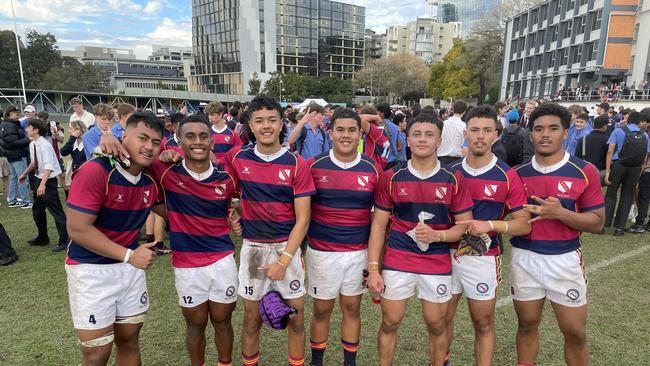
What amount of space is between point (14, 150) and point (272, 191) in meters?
8.31

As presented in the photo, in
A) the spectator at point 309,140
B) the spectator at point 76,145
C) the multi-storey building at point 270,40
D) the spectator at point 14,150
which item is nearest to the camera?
the spectator at point 76,145

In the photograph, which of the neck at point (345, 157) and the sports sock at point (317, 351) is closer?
the neck at point (345, 157)

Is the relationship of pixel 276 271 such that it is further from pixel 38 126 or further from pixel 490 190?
pixel 38 126

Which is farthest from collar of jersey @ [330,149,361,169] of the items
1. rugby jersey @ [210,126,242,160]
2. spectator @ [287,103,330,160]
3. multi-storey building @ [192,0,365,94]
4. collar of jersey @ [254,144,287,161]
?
multi-storey building @ [192,0,365,94]

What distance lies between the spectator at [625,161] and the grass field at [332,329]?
1.79 metres

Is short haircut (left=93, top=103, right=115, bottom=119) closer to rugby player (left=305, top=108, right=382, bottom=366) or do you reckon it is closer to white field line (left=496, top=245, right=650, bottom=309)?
rugby player (left=305, top=108, right=382, bottom=366)

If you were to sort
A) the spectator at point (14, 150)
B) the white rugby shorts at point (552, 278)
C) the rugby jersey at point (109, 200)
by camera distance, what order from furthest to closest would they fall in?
1. the spectator at point (14, 150)
2. the white rugby shorts at point (552, 278)
3. the rugby jersey at point (109, 200)

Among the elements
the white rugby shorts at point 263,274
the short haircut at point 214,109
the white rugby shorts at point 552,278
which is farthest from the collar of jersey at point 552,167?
the short haircut at point 214,109

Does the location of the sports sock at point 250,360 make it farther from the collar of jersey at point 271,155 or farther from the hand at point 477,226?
the hand at point 477,226

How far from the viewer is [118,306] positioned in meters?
2.60

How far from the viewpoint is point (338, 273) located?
122 inches

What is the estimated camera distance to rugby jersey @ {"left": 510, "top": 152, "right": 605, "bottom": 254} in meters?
2.85

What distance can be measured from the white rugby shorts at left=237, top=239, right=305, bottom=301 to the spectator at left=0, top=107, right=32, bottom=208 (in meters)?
7.11

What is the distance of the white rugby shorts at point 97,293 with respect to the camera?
248 cm
